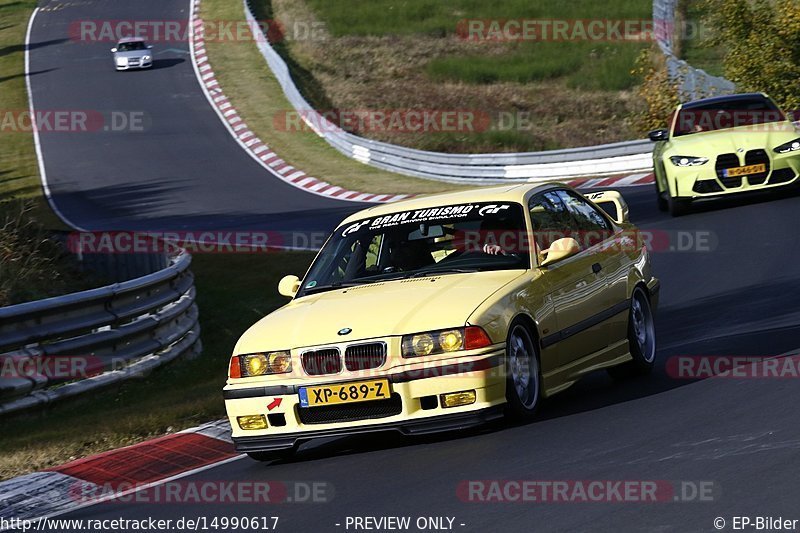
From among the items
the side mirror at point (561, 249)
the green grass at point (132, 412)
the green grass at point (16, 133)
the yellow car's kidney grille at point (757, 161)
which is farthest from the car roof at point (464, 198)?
the yellow car's kidney grille at point (757, 161)

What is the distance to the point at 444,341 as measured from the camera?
744 centimetres

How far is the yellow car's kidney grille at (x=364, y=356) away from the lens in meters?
7.44

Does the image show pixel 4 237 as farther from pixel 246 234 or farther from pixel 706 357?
pixel 246 234

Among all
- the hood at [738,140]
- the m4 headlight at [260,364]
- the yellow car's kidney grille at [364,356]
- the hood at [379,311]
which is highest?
the hood at [379,311]

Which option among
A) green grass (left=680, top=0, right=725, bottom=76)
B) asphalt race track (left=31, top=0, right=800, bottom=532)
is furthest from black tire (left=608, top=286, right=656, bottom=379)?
green grass (left=680, top=0, right=725, bottom=76)

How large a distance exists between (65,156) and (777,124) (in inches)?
888

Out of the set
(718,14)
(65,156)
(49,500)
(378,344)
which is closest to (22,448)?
(49,500)

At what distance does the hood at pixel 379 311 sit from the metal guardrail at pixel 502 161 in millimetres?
19019

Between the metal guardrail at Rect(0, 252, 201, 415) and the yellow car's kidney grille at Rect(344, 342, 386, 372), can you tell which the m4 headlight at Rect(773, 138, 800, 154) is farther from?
the yellow car's kidney grille at Rect(344, 342, 386, 372)

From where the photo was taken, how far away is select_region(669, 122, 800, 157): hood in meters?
17.8

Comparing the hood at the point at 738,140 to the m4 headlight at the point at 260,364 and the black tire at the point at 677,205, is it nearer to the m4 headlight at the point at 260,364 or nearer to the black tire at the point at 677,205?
the black tire at the point at 677,205

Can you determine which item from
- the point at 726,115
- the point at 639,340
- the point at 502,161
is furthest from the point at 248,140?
the point at 639,340

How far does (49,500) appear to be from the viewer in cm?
750

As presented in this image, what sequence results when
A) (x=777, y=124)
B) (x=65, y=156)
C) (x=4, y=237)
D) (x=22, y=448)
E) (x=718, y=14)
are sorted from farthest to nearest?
(x=65, y=156), (x=718, y=14), (x=777, y=124), (x=4, y=237), (x=22, y=448)
